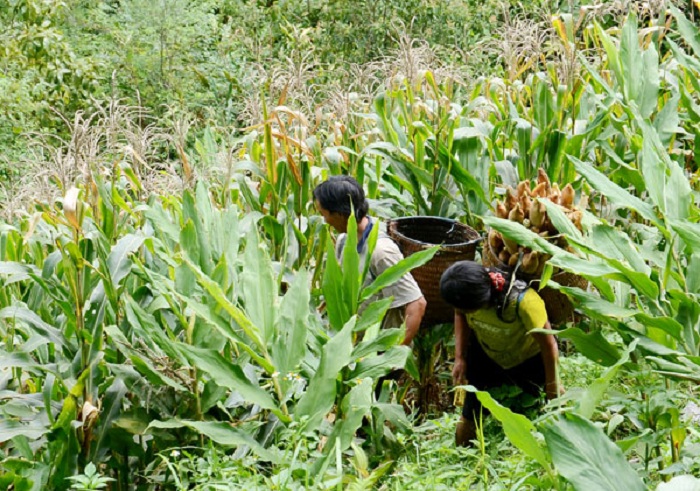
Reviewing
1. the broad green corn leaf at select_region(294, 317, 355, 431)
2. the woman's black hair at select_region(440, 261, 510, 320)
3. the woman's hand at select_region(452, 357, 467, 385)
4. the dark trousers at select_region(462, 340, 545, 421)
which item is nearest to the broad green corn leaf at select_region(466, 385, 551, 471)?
the broad green corn leaf at select_region(294, 317, 355, 431)

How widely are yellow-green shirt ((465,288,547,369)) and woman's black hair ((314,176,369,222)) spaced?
23.3 inches

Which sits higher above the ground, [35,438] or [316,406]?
[316,406]

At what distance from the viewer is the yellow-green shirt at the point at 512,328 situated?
304cm

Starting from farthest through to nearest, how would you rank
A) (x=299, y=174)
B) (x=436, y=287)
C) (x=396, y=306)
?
1. (x=299, y=174)
2. (x=436, y=287)
3. (x=396, y=306)

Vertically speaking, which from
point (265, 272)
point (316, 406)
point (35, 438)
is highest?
point (265, 272)

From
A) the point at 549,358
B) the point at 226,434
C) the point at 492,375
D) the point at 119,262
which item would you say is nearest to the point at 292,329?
the point at 226,434

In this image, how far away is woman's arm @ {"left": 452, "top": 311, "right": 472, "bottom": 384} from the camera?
3340mm

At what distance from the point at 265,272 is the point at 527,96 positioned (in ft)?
10.1

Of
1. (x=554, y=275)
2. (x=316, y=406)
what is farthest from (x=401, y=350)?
(x=554, y=275)

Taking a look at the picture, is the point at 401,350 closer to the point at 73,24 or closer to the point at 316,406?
the point at 316,406

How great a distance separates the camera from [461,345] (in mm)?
3361

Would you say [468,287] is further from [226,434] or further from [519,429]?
[519,429]

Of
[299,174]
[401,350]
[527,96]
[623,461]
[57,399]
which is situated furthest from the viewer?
[527,96]

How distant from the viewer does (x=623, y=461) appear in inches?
70.4
